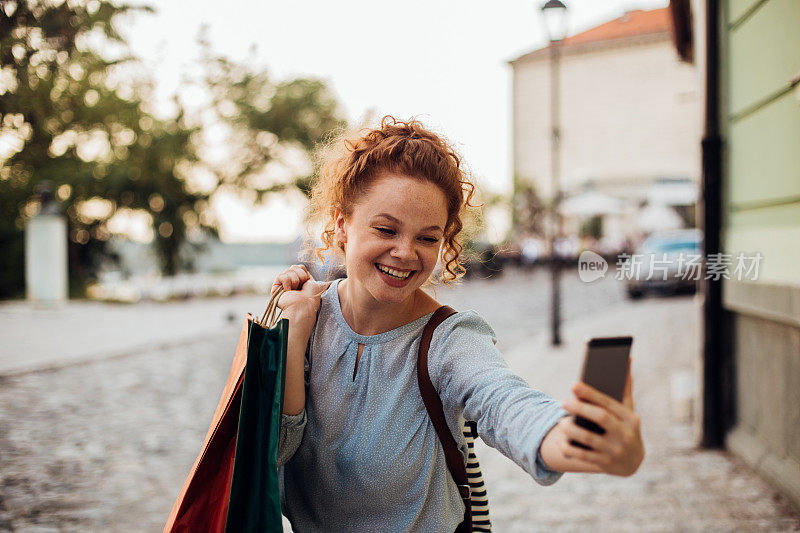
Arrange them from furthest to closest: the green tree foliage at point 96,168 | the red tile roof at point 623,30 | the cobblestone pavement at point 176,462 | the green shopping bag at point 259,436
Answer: the red tile roof at point 623,30
the green tree foliage at point 96,168
the cobblestone pavement at point 176,462
the green shopping bag at point 259,436

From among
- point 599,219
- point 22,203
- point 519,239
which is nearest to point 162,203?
point 22,203

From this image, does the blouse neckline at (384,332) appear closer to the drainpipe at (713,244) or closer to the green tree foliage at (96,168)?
the drainpipe at (713,244)

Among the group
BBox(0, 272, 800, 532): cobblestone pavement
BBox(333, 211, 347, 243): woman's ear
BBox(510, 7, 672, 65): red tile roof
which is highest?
BBox(510, 7, 672, 65): red tile roof

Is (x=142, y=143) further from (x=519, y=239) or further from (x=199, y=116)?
(x=519, y=239)

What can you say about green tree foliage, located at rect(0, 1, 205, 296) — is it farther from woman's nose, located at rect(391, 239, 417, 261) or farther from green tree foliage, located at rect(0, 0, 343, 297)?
woman's nose, located at rect(391, 239, 417, 261)

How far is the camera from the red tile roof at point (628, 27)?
3984 cm

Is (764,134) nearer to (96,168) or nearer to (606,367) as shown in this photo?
(606,367)

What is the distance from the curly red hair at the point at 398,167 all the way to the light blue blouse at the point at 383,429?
0.33 meters

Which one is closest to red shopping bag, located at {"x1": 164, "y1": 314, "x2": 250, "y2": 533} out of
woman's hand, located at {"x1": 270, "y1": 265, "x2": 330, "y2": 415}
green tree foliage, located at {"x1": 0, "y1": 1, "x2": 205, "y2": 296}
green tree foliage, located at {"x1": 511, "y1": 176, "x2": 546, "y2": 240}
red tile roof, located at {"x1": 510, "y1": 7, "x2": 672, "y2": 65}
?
woman's hand, located at {"x1": 270, "y1": 265, "x2": 330, "y2": 415}

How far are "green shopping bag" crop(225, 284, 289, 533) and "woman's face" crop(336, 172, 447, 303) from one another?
0.28 m

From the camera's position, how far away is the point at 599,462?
1.29 meters

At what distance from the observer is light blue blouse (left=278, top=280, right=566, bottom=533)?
6.34 ft

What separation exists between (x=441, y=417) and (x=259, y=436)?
482 mm

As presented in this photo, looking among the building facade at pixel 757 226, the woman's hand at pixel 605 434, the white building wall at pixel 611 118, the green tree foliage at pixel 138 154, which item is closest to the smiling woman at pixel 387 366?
the woman's hand at pixel 605 434
